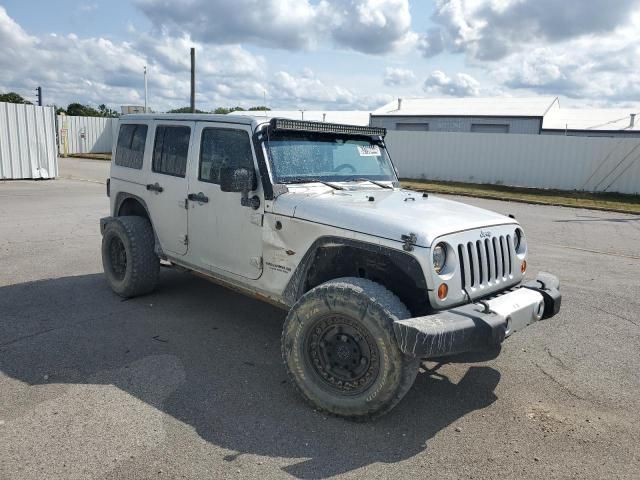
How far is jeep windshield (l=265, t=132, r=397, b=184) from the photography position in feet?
14.5

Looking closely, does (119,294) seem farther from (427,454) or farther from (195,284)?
(427,454)

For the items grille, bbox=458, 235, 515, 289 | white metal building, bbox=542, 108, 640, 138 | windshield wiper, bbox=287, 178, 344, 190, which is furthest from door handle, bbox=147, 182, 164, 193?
white metal building, bbox=542, 108, 640, 138

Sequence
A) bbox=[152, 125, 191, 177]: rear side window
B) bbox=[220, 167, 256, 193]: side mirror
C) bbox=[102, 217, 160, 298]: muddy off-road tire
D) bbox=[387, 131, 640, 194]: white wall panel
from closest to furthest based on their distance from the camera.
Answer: bbox=[220, 167, 256, 193]: side mirror → bbox=[152, 125, 191, 177]: rear side window → bbox=[102, 217, 160, 298]: muddy off-road tire → bbox=[387, 131, 640, 194]: white wall panel

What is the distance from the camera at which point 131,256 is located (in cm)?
559

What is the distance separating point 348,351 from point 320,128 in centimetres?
207

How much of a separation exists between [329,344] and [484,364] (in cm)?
165

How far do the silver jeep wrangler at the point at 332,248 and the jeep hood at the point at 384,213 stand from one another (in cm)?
1

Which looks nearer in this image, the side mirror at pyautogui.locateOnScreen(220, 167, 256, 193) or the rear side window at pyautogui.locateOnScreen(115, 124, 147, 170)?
the side mirror at pyautogui.locateOnScreen(220, 167, 256, 193)

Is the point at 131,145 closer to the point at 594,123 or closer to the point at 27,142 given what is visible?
the point at 27,142

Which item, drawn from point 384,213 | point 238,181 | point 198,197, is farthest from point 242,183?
point 384,213

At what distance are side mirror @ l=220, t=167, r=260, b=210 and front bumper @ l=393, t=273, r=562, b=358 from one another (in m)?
1.70

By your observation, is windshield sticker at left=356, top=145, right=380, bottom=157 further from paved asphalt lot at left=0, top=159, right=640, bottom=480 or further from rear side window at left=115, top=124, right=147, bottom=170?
rear side window at left=115, top=124, right=147, bottom=170

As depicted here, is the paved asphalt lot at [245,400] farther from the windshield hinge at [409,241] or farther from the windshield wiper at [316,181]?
the windshield wiper at [316,181]

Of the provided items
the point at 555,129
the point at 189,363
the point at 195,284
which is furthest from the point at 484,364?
the point at 555,129
